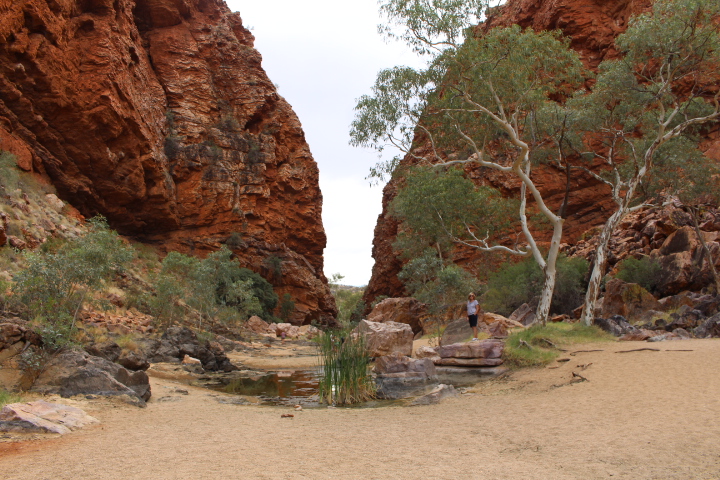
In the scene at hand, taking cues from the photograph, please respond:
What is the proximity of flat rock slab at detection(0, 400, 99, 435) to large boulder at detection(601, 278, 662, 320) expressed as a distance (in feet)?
55.1

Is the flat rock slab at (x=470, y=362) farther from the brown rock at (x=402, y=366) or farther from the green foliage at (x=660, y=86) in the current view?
the green foliage at (x=660, y=86)

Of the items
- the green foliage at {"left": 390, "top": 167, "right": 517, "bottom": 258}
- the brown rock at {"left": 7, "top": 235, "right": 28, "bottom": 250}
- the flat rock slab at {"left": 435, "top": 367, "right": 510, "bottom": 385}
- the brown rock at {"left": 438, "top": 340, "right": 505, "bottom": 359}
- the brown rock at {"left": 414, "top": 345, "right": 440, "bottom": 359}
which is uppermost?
the green foliage at {"left": 390, "top": 167, "right": 517, "bottom": 258}

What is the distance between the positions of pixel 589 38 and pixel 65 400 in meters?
39.9

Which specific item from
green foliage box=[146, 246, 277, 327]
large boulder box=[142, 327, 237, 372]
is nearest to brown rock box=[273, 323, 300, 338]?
green foliage box=[146, 246, 277, 327]

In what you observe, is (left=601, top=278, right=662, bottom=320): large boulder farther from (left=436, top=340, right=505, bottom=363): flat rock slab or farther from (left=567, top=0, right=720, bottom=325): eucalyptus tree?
(left=436, top=340, right=505, bottom=363): flat rock slab

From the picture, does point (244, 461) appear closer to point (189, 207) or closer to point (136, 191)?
point (136, 191)

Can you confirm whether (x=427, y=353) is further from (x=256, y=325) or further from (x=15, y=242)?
(x=256, y=325)

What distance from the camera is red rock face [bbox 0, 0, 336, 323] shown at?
25.2 meters

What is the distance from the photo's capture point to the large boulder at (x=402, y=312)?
2891cm

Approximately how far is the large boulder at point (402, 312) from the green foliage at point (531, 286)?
15.7 feet

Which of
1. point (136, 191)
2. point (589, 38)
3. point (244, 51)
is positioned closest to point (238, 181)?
point (136, 191)

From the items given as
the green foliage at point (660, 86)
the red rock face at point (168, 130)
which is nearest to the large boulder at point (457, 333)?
the green foliage at point (660, 86)

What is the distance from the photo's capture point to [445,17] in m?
13.9

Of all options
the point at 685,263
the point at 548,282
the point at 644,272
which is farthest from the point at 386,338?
the point at 685,263
